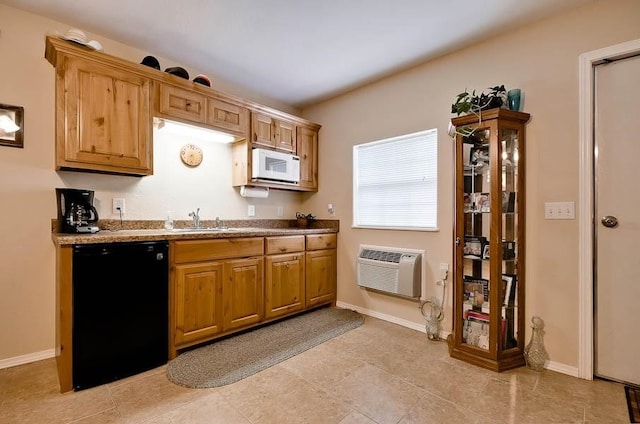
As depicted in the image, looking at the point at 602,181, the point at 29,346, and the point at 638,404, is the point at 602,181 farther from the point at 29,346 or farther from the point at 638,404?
the point at 29,346

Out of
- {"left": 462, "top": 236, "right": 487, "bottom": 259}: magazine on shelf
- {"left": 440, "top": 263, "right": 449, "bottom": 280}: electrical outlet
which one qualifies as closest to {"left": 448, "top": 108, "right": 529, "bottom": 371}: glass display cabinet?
{"left": 462, "top": 236, "right": 487, "bottom": 259}: magazine on shelf

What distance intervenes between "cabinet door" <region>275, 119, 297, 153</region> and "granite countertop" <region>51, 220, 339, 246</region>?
3.14ft

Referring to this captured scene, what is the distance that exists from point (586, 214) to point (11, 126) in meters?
4.17

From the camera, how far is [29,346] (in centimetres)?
223

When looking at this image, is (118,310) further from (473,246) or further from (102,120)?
(473,246)

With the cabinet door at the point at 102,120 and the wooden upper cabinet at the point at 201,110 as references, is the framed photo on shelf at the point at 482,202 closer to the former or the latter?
the wooden upper cabinet at the point at 201,110

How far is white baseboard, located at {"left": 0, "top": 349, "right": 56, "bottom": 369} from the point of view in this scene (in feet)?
7.02

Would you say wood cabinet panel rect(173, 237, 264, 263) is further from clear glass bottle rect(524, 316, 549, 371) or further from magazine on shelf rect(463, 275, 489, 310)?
clear glass bottle rect(524, 316, 549, 371)

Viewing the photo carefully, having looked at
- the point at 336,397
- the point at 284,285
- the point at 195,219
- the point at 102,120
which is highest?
the point at 102,120

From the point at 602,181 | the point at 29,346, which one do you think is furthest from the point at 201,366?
the point at 602,181

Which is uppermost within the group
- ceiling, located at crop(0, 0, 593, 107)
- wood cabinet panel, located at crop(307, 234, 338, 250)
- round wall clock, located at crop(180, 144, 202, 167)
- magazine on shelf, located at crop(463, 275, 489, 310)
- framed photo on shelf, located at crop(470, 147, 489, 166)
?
ceiling, located at crop(0, 0, 593, 107)

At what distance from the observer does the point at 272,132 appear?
11.2 feet

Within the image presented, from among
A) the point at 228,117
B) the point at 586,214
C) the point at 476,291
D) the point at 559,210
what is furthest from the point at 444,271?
the point at 228,117

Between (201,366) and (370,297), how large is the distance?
1868mm
